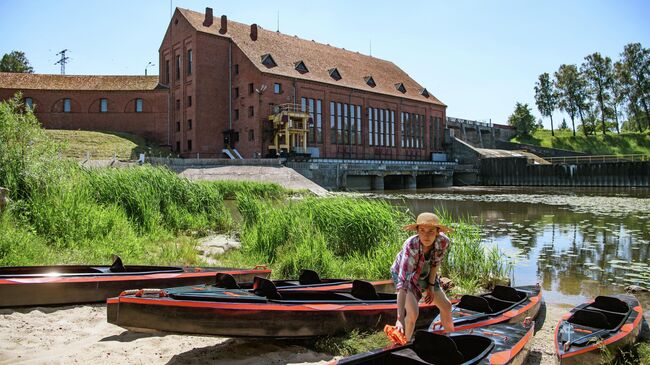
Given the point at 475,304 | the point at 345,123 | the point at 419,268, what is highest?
the point at 345,123

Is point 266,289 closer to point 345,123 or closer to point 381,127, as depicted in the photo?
point 345,123

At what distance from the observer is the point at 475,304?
5.34m

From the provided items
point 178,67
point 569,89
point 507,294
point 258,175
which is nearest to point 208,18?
point 178,67

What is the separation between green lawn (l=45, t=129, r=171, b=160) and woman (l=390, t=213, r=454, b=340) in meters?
37.7

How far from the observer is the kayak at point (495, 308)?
4855 millimetres

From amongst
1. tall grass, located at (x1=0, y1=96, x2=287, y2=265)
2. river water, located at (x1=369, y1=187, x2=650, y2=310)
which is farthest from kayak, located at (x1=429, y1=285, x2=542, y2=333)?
tall grass, located at (x1=0, y1=96, x2=287, y2=265)

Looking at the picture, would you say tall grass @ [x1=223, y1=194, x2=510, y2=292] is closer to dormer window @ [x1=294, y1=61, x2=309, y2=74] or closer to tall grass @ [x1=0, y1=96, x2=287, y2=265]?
tall grass @ [x1=0, y1=96, x2=287, y2=265]

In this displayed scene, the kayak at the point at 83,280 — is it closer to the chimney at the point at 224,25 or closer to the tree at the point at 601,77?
the chimney at the point at 224,25

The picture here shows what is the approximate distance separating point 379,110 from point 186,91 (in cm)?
2108

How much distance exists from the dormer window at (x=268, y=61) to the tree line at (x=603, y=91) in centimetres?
4833

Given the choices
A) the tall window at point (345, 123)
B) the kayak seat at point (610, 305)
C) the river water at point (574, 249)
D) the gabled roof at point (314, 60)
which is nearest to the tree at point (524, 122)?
the gabled roof at point (314, 60)

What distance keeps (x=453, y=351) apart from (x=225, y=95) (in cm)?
4411

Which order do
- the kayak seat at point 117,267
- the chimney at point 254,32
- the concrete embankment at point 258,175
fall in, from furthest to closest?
the chimney at point 254,32 → the concrete embankment at point 258,175 → the kayak seat at point 117,267

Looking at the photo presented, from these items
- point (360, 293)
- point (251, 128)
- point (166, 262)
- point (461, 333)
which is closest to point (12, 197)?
point (166, 262)
